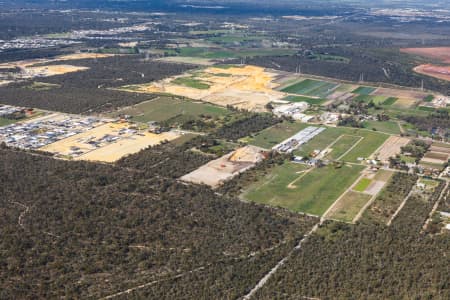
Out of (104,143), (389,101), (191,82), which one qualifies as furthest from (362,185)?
(191,82)

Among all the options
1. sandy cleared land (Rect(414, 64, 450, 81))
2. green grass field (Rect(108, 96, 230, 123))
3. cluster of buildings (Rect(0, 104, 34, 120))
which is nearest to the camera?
cluster of buildings (Rect(0, 104, 34, 120))

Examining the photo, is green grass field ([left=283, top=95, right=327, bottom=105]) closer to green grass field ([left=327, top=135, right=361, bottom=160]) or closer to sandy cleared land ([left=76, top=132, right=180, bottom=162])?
green grass field ([left=327, top=135, right=361, bottom=160])

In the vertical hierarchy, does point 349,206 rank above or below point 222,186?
below

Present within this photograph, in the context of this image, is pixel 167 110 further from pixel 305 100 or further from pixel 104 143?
pixel 305 100

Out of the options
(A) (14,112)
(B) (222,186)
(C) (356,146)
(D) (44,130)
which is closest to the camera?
(B) (222,186)

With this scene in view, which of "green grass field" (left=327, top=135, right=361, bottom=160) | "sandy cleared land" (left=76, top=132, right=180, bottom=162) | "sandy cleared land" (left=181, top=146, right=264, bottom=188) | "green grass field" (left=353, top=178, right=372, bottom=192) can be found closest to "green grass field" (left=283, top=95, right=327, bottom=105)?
"green grass field" (left=327, top=135, right=361, bottom=160)

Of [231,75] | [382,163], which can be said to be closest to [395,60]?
[231,75]

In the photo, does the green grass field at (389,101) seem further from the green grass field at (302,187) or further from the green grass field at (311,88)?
the green grass field at (302,187)
